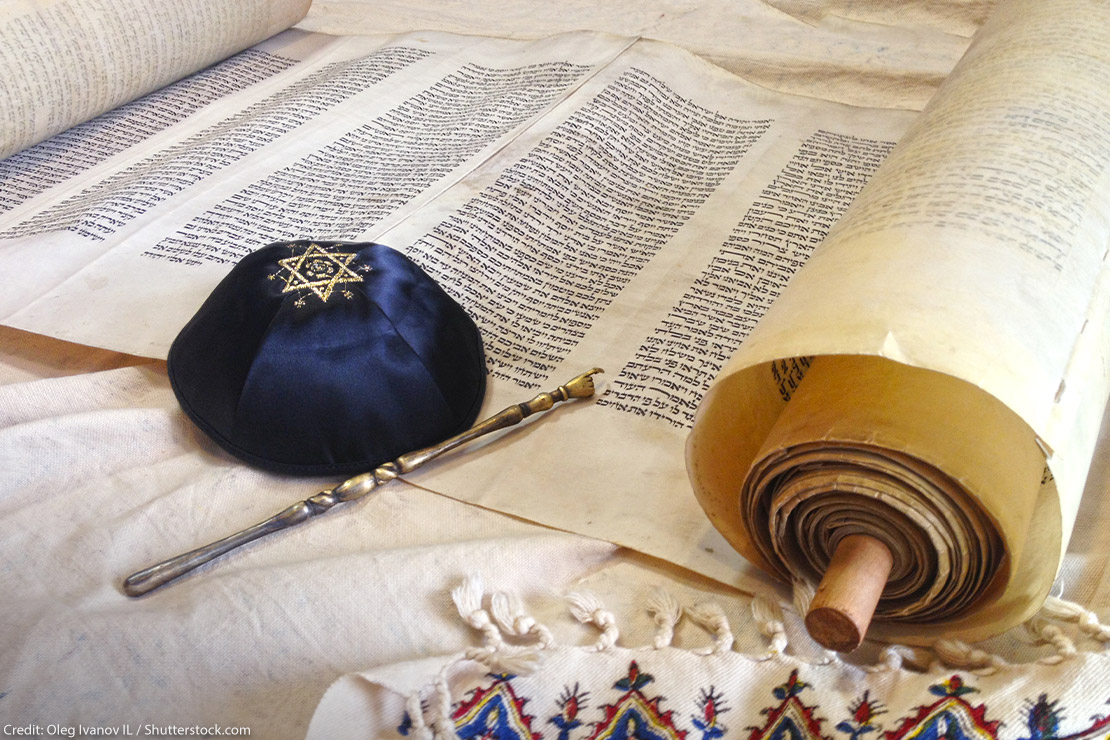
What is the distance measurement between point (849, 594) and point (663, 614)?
151mm

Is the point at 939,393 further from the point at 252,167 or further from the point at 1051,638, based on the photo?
the point at 252,167

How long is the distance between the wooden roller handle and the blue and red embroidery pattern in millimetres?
56

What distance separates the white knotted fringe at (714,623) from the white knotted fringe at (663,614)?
0.01 metres

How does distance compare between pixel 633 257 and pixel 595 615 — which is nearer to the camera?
pixel 595 615

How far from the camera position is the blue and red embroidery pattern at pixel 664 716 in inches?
21.8

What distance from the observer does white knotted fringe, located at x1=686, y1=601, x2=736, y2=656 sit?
0.61 metres

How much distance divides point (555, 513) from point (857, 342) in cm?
31

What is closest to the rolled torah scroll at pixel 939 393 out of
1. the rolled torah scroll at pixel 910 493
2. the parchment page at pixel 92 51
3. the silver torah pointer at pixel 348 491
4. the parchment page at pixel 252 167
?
the rolled torah scroll at pixel 910 493

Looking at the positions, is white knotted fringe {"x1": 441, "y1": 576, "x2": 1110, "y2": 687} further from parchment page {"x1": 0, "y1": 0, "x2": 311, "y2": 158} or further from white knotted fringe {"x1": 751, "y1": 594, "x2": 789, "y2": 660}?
parchment page {"x1": 0, "y1": 0, "x2": 311, "y2": 158}

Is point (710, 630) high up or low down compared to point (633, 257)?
down

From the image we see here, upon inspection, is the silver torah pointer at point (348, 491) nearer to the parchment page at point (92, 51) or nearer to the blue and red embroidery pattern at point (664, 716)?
the blue and red embroidery pattern at point (664, 716)

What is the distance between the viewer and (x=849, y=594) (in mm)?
537

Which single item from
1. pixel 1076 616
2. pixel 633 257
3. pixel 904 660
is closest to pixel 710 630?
pixel 904 660

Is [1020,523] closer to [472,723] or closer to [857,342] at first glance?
[857,342]
